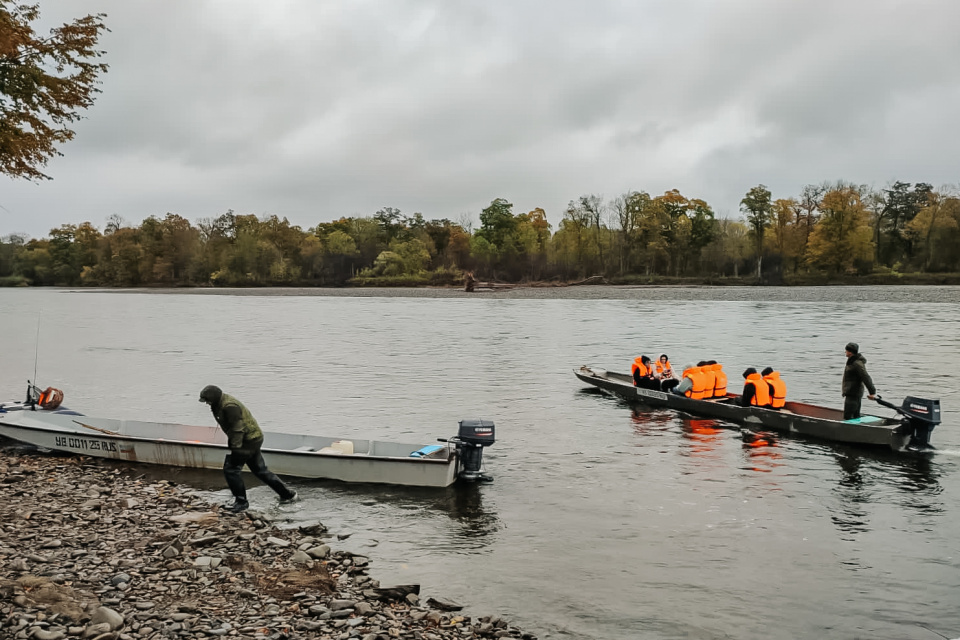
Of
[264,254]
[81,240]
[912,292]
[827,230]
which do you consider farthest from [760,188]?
[81,240]

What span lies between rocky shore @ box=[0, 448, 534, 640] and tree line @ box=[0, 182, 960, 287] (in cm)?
10676

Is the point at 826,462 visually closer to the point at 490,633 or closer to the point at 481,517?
the point at 481,517

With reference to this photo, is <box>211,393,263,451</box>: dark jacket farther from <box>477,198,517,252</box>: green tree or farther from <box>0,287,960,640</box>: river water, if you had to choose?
<box>477,198,517,252</box>: green tree

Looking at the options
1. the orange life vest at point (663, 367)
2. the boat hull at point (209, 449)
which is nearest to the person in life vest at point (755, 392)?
the orange life vest at point (663, 367)

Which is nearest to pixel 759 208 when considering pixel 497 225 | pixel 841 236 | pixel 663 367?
pixel 841 236

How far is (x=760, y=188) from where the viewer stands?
111 m

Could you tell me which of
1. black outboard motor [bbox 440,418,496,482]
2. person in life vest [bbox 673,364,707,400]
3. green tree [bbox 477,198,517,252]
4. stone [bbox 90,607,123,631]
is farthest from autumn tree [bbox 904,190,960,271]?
stone [bbox 90,607,123,631]

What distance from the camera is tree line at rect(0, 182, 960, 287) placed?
10588 cm

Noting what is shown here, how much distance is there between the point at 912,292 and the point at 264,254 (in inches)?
4375

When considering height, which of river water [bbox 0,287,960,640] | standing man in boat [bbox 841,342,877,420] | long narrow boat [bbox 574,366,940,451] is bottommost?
river water [bbox 0,287,960,640]

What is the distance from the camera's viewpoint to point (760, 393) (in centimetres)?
2083

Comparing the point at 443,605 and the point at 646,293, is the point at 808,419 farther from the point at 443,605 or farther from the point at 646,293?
Result: the point at 646,293

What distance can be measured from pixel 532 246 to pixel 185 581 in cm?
12898

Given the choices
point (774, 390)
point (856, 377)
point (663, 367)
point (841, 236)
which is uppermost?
point (841, 236)
